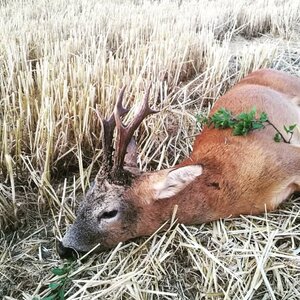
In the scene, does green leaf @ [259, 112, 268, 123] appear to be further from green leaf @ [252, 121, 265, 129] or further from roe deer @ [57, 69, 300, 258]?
roe deer @ [57, 69, 300, 258]

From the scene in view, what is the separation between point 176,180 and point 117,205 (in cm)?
40

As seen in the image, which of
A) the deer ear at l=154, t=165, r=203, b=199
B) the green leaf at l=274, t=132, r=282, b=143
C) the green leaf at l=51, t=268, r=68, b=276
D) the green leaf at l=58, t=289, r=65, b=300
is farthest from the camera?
the green leaf at l=274, t=132, r=282, b=143

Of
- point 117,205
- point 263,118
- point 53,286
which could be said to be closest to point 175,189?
point 117,205

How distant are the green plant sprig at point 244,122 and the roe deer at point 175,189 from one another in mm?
98

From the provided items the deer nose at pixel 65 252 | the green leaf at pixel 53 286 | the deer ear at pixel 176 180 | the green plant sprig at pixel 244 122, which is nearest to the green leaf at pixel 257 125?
the green plant sprig at pixel 244 122

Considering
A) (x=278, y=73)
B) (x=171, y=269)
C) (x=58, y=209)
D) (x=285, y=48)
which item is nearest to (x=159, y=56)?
(x=278, y=73)

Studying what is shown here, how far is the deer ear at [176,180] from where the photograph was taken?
2.90m

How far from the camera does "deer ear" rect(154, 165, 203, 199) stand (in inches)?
114

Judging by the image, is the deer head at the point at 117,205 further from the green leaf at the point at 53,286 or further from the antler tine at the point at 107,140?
the green leaf at the point at 53,286

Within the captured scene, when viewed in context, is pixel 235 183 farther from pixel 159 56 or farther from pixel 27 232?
pixel 159 56

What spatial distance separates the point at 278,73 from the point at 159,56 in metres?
1.15

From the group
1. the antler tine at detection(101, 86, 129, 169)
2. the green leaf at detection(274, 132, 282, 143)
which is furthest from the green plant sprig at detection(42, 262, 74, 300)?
the green leaf at detection(274, 132, 282, 143)

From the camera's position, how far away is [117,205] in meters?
3.00

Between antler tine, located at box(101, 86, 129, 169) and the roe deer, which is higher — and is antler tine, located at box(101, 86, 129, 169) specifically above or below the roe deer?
above
